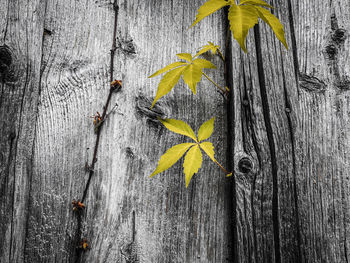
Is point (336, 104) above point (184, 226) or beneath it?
above

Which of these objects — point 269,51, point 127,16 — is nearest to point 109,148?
point 127,16

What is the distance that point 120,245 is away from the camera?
97cm

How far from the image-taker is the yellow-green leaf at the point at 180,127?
3.14 feet

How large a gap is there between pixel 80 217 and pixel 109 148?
265 millimetres

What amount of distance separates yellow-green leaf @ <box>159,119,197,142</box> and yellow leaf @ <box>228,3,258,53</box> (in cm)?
34

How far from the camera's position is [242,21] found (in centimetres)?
75

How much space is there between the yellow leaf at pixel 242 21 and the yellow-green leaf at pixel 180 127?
0.34 m

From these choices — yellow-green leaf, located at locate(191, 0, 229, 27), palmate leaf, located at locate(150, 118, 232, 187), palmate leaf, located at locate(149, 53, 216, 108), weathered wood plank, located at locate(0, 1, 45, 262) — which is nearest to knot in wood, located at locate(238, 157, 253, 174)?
palmate leaf, located at locate(150, 118, 232, 187)

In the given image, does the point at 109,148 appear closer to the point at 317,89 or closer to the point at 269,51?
the point at 269,51

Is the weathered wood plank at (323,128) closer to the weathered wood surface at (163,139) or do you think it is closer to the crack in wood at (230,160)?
the weathered wood surface at (163,139)

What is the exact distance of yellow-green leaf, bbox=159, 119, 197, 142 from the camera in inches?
37.7

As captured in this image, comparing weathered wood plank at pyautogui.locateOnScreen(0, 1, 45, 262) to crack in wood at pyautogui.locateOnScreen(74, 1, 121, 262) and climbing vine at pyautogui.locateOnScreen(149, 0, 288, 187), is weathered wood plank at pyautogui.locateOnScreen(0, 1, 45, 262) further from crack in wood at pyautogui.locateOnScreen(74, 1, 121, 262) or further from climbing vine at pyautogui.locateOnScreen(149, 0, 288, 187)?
climbing vine at pyautogui.locateOnScreen(149, 0, 288, 187)

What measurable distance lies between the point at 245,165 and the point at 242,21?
19.7 inches

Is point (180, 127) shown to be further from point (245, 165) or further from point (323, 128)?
point (323, 128)
